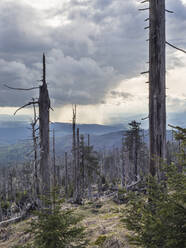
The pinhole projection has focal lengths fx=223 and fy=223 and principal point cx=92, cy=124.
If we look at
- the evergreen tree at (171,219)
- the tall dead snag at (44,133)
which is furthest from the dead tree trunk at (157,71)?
the tall dead snag at (44,133)

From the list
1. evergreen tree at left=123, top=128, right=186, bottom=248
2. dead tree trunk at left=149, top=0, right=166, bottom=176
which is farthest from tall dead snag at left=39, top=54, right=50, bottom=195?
evergreen tree at left=123, top=128, right=186, bottom=248

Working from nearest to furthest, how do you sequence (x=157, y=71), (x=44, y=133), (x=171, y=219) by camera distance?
(x=171, y=219), (x=157, y=71), (x=44, y=133)

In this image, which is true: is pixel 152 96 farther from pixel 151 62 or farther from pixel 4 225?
pixel 4 225

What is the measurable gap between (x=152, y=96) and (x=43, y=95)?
5.13 m

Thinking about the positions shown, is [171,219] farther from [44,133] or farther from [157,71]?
[44,133]

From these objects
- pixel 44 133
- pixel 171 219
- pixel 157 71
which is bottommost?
pixel 171 219

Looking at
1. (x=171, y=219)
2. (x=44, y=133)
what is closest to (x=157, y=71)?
(x=171, y=219)

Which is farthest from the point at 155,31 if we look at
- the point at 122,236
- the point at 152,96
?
the point at 122,236

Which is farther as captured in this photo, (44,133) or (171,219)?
(44,133)

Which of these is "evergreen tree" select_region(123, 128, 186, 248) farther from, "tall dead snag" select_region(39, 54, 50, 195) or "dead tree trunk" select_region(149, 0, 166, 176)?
"tall dead snag" select_region(39, 54, 50, 195)

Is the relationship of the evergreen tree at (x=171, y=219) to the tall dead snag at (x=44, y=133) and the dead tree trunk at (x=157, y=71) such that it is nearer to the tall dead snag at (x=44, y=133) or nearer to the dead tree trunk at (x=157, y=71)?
the dead tree trunk at (x=157, y=71)

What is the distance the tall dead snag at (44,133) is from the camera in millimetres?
9625

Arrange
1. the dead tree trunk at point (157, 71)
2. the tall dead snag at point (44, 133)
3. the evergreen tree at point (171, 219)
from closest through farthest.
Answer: the evergreen tree at point (171, 219) < the dead tree trunk at point (157, 71) < the tall dead snag at point (44, 133)

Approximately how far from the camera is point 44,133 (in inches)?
390
